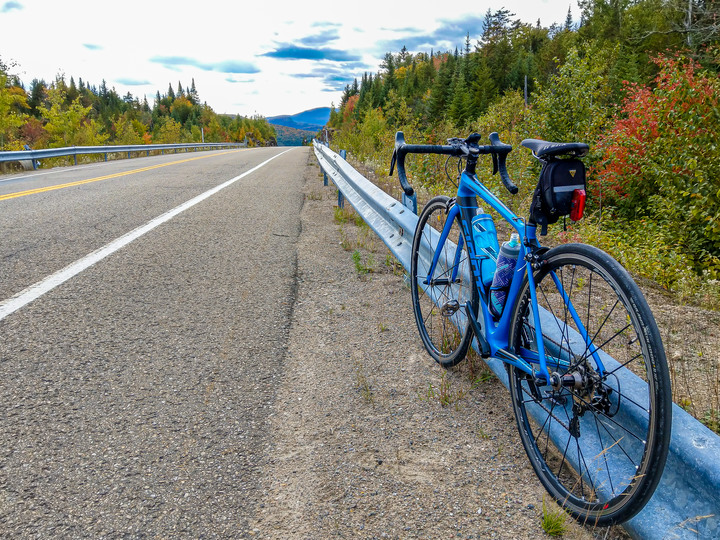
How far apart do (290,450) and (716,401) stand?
198 cm

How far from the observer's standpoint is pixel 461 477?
6.79 ft

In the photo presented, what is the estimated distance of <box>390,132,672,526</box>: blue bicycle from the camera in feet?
5.19

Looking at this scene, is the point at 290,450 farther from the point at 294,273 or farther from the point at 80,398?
the point at 294,273

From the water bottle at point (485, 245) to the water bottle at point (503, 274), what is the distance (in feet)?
0.48

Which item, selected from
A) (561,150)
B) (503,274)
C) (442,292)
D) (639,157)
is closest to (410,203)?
(442,292)

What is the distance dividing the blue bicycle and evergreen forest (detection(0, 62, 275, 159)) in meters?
51.1

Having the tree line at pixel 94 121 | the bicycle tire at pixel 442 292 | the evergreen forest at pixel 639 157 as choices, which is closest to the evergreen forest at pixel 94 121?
the tree line at pixel 94 121

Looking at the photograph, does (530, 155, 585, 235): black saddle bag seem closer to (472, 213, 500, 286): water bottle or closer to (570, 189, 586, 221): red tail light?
(570, 189, 586, 221): red tail light

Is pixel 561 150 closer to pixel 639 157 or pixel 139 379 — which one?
pixel 139 379

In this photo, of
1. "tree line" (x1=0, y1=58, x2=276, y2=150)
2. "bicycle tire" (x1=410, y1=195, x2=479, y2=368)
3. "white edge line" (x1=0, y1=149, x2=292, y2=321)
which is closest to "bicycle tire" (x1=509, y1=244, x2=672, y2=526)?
"bicycle tire" (x1=410, y1=195, x2=479, y2=368)

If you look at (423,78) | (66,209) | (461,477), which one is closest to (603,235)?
(461,477)

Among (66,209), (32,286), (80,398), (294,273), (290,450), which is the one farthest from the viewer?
(66,209)

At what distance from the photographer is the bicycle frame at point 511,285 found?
1.98 m

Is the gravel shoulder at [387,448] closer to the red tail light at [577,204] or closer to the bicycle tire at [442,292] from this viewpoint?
the bicycle tire at [442,292]
